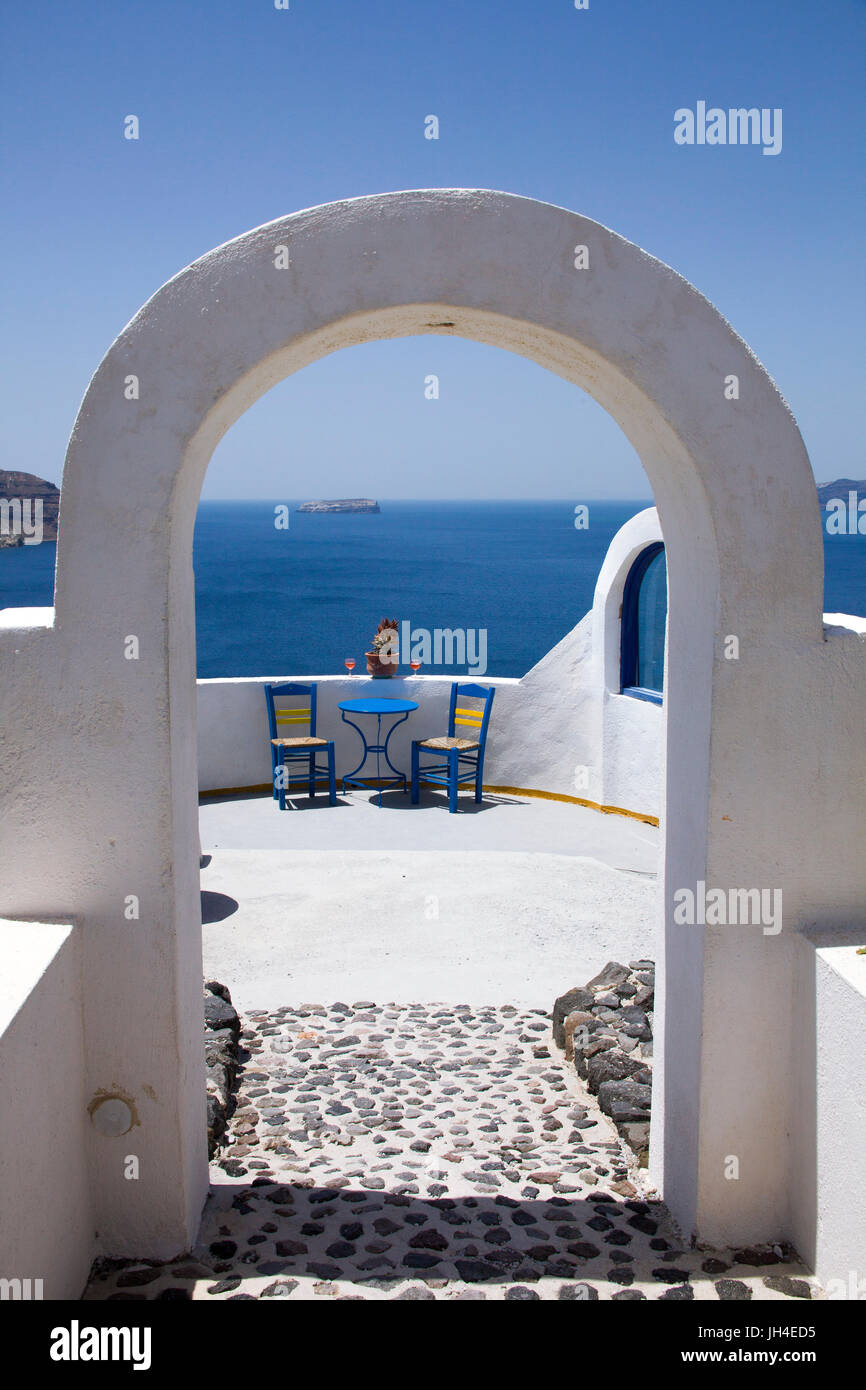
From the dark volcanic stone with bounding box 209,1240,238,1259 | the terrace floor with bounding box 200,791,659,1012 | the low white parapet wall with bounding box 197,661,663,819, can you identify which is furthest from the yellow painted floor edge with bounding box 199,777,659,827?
the dark volcanic stone with bounding box 209,1240,238,1259

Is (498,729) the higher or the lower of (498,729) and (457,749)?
the higher

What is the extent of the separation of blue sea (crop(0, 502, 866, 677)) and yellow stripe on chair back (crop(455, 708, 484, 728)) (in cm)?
3998

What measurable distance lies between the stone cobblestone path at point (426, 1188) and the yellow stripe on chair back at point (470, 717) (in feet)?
17.5

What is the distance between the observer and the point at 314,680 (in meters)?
11.6

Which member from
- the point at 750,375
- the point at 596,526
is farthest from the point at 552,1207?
the point at 596,526

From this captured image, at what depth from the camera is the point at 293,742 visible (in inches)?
424

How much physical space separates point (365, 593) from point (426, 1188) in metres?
74.7

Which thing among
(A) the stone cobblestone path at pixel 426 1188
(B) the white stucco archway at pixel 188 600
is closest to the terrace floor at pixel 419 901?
(A) the stone cobblestone path at pixel 426 1188

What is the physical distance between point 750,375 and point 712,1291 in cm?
310

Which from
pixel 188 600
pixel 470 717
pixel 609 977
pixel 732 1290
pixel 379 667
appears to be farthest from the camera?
pixel 379 667

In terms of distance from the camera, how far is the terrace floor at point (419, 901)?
6.58m

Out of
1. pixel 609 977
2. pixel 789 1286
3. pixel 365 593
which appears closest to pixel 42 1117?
pixel 789 1286

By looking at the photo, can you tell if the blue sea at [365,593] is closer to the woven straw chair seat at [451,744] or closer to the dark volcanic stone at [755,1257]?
the woven straw chair seat at [451,744]

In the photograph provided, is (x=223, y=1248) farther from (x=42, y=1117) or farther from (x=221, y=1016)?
(x=221, y=1016)
